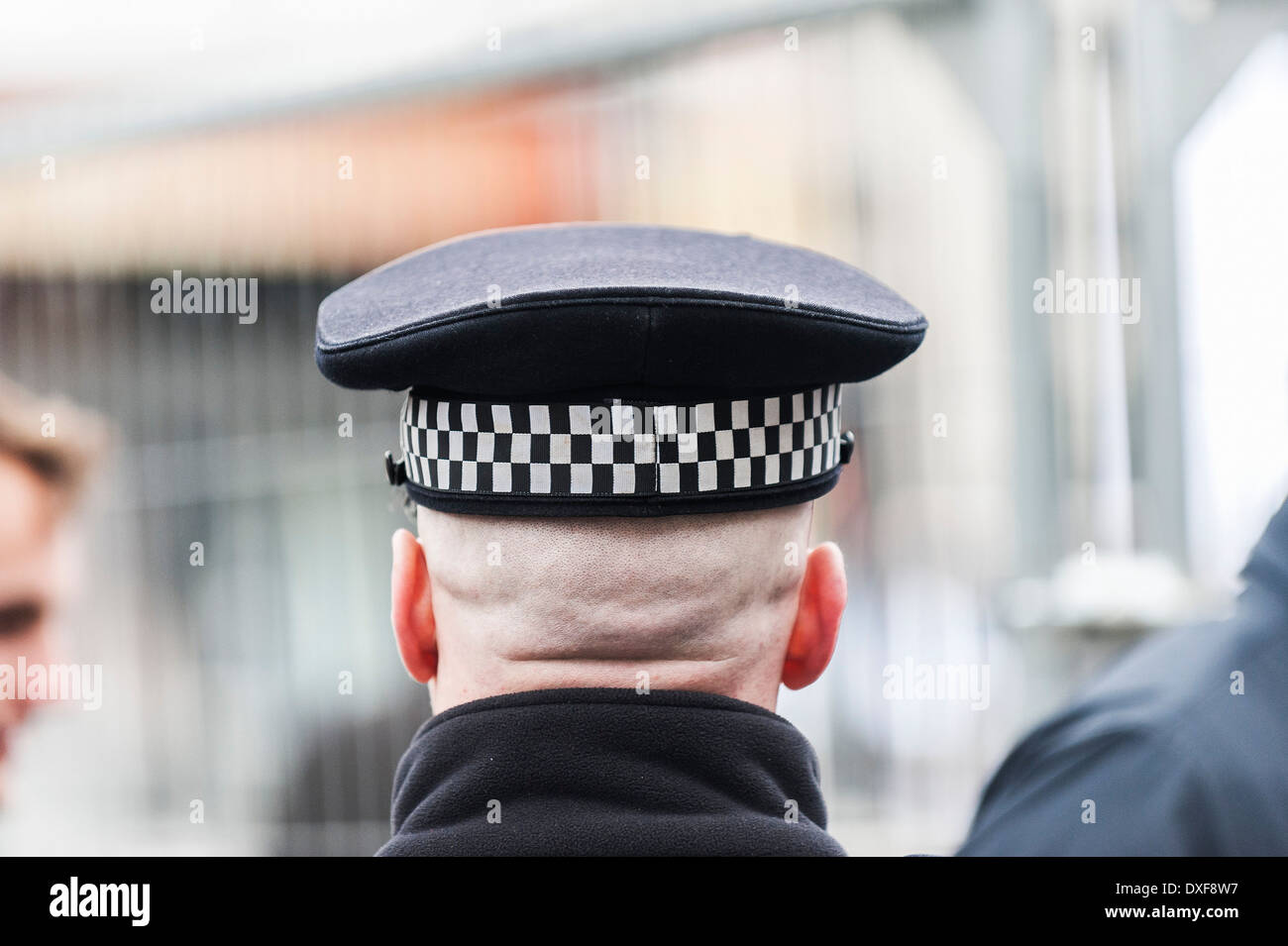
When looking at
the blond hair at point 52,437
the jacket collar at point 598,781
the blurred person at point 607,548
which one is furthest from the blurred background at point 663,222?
the jacket collar at point 598,781

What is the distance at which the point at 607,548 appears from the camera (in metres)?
1.21

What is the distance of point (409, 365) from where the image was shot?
4.18 feet

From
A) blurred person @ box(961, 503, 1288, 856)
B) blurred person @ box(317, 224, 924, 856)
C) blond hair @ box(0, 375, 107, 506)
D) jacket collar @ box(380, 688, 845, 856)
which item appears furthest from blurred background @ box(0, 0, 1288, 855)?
jacket collar @ box(380, 688, 845, 856)

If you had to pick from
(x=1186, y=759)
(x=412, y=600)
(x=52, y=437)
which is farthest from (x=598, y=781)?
(x=52, y=437)

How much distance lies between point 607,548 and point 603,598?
44mm

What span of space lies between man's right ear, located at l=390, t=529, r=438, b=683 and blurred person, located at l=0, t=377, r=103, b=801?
5.90 feet

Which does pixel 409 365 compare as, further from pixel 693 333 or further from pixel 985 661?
pixel 985 661

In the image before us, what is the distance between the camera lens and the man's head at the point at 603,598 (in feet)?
3.95

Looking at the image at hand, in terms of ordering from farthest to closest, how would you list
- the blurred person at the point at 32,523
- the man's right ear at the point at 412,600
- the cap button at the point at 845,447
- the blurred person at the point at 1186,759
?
the blurred person at the point at 32,523, the blurred person at the point at 1186,759, the cap button at the point at 845,447, the man's right ear at the point at 412,600

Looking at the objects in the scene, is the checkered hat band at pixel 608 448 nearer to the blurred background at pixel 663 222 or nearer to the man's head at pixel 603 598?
the man's head at pixel 603 598

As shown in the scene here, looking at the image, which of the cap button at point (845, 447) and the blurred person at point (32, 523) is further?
the blurred person at point (32, 523)

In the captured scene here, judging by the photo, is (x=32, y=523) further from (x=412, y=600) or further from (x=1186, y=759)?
(x=1186, y=759)

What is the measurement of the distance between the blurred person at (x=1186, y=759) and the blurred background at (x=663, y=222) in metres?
0.94
